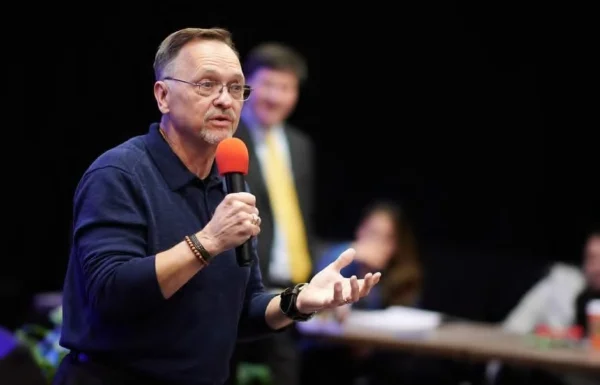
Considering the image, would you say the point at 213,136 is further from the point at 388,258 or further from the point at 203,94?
the point at 388,258

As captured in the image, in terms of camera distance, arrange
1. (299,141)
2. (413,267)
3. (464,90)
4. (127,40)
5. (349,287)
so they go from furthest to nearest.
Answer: (464,90)
(127,40)
(413,267)
(299,141)
(349,287)

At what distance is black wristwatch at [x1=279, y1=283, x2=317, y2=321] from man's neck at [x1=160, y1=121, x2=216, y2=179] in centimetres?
30

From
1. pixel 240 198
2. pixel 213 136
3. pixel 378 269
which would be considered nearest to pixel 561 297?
pixel 378 269

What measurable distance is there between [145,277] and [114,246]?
91 mm

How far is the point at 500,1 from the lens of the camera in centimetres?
559

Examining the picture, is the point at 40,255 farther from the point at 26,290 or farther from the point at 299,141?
the point at 299,141

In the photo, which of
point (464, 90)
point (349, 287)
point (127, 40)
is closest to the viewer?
point (349, 287)

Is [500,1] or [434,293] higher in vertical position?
[500,1]

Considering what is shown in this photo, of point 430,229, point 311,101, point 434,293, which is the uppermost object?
point 311,101

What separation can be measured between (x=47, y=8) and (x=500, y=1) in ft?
8.06

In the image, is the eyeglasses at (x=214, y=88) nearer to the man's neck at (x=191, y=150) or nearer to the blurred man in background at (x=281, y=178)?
the man's neck at (x=191, y=150)

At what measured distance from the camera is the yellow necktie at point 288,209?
3.68 meters

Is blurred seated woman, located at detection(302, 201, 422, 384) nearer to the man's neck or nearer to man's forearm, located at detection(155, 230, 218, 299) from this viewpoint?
the man's neck

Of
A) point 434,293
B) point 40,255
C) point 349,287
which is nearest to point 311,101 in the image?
point 434,293
